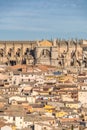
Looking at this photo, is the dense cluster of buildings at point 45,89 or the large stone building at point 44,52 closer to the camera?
the dense cluster of buildings at point 45,89

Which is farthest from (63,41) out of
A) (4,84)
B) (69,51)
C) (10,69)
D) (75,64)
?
(4,84)

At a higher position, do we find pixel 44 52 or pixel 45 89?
pixel 44 52

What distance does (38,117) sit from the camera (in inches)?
1793

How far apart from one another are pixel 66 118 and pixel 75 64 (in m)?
40.4

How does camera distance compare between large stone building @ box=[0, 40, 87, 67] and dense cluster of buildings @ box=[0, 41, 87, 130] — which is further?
large stone building @ box=[0, 40, 87, 67]

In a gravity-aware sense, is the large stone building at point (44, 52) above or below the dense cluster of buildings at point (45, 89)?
above

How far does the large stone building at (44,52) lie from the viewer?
8994 centimetres

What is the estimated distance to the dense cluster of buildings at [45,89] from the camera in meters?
44.8

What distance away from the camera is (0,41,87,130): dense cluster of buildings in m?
44.8

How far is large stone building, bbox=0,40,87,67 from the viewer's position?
89938 millimetres

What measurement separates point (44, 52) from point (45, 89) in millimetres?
28675

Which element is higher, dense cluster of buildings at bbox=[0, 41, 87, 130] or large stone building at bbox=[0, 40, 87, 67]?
large stone building at bbox=[0, 40, 87, 67]

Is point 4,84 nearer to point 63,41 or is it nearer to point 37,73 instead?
point 37,73

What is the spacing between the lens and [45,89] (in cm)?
6306
